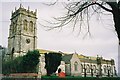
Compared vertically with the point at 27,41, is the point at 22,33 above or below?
above

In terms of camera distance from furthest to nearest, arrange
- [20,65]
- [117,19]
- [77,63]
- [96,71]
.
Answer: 1. [96,71]
2. [77,63]
3. [20,65]
4. [117,19]

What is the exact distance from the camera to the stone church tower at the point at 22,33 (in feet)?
220

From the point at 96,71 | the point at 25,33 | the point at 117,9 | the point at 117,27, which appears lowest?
the point at 96,71

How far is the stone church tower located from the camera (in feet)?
220

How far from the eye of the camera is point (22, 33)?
68.4 meters

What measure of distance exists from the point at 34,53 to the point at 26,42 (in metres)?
19.4

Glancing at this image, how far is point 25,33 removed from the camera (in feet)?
227

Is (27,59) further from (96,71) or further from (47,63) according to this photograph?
(96,71)

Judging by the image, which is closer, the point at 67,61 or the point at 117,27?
the point at 117,27

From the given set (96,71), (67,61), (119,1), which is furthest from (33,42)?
(119,1)

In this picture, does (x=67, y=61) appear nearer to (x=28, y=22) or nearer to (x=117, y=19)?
(x=28, y=22)

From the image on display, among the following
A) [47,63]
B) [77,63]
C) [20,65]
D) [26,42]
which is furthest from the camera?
[77,63]

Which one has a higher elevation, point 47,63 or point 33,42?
point 33,42

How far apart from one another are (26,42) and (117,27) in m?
63.6
